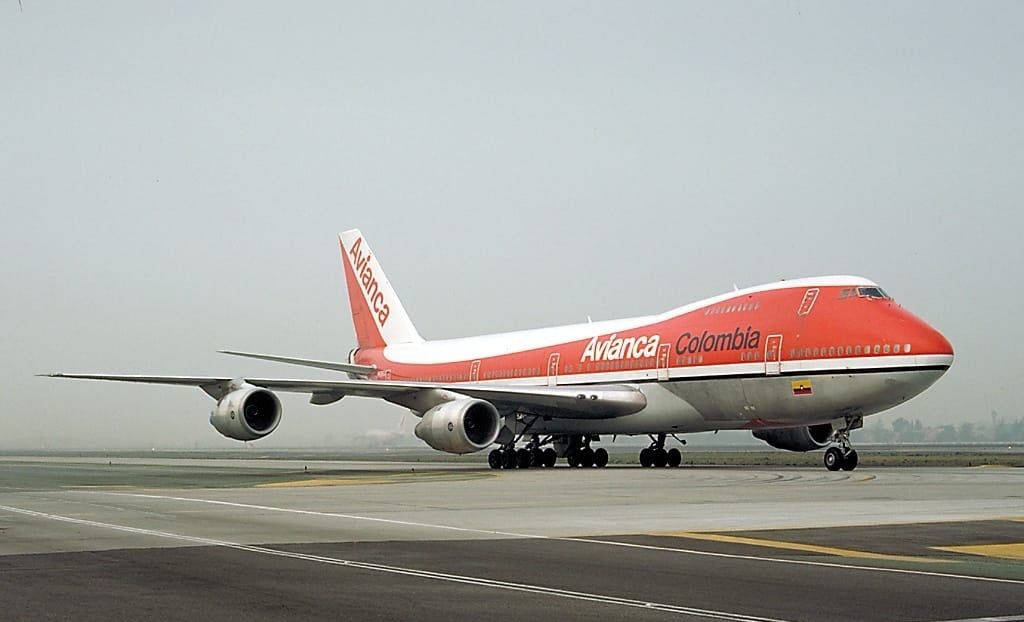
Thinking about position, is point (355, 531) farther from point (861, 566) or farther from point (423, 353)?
point (423, 353)

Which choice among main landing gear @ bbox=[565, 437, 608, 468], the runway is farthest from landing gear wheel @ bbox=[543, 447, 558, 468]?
the runway

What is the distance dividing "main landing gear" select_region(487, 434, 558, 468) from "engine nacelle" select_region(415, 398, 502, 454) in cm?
340

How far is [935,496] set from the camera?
20.3 meters

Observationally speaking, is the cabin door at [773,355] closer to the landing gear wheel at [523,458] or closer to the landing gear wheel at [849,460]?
the landing gear wheel at [849,460]

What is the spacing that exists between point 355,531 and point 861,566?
19.1 ft

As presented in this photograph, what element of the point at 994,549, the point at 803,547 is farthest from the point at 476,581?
the point at 994,549

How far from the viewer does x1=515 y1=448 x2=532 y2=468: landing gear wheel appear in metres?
37.7

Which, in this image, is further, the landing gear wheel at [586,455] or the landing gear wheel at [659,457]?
Answer: the landing gear wheel at [586,455]

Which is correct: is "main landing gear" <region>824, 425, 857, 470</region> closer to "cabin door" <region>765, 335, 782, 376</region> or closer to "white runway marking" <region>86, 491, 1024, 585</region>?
"cabin door" <region>765, 335, 782, 376</region>

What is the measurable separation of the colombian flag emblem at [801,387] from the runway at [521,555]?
320 inches

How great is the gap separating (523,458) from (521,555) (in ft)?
86.5

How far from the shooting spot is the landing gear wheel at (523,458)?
3766 cm

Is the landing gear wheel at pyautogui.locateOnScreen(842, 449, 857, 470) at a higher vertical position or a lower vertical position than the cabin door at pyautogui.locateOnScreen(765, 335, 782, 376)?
lower

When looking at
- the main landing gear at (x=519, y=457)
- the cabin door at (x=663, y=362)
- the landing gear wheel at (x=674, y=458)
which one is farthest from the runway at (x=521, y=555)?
the landing gear wheel at (x=674, y=458)
